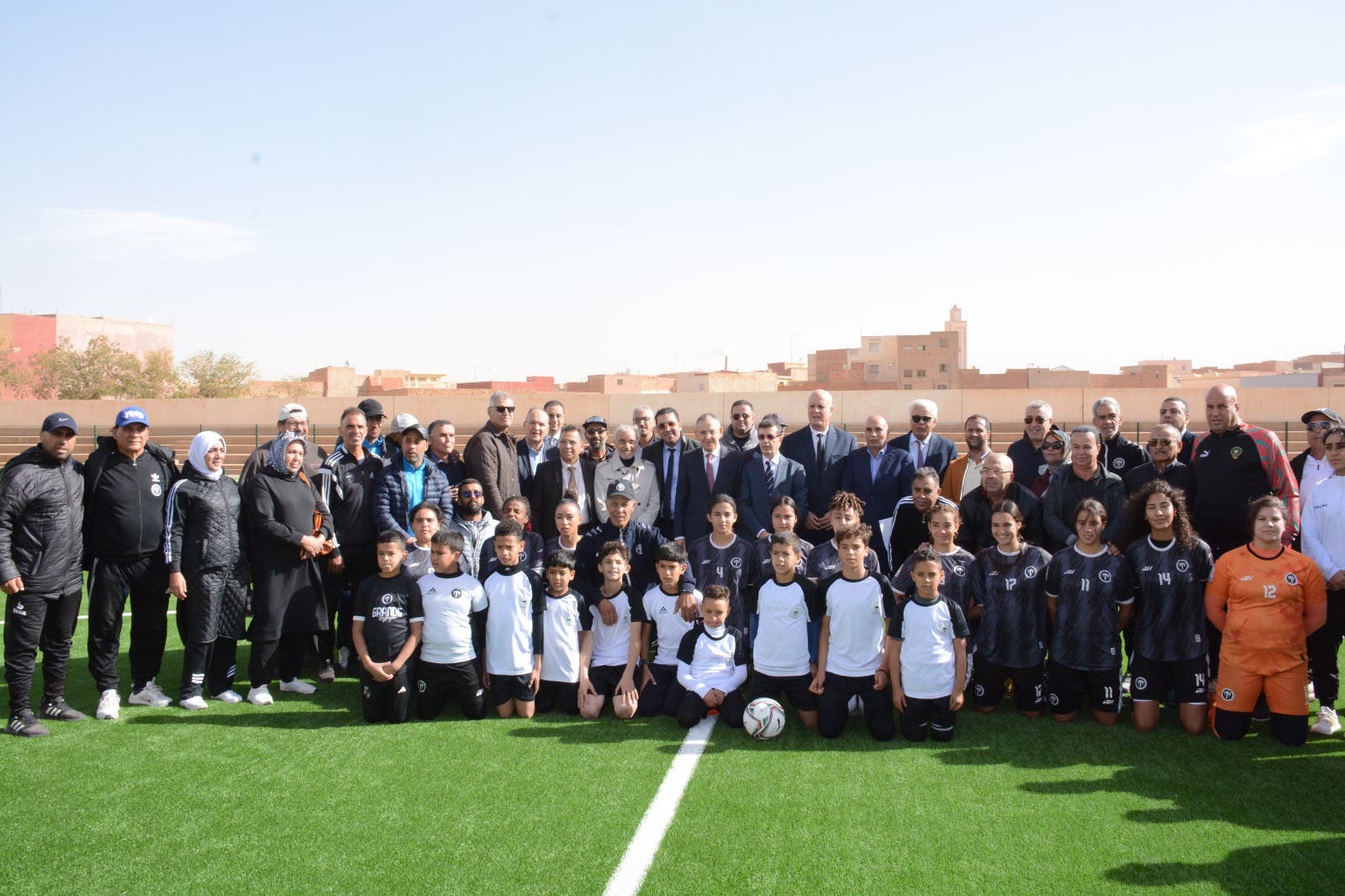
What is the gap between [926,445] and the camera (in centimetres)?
722

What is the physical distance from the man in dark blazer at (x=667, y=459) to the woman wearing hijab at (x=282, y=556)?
2.58m

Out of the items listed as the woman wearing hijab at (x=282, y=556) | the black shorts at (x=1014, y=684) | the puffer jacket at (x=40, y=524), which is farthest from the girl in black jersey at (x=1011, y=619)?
the puffer jacket at (x=40, y=524)

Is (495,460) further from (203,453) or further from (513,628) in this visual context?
(203,453)

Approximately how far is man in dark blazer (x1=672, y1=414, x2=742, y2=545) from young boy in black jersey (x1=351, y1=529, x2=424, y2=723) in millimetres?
2132

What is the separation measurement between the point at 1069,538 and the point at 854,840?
2.81m

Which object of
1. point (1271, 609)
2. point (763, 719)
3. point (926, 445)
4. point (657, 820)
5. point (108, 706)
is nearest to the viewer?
point (657, 820)

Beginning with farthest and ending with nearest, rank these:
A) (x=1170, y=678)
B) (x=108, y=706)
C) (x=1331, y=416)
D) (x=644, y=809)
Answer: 1. (x=1331, y=416)
2. (x=108, y=706)
3. (x=1170, y=678)
4. (x=644, y=809)

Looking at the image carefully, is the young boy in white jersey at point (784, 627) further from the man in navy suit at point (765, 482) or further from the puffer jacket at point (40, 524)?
the puffer jacket at point (40, 524)

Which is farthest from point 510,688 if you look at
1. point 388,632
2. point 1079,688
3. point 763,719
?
point 1079,688

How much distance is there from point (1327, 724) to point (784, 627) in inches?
123

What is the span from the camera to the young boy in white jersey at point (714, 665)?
18.9 ft

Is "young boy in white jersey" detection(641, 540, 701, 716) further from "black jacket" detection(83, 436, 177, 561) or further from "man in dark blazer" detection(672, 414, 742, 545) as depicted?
"black jacket" detection(83, 436, 177, 561)

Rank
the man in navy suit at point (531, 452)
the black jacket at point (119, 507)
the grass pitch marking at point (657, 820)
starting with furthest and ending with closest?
the man in navy suit at point (531, 452), the black jacket at point (119, 507), the grass pitch marking at point (657, 820)

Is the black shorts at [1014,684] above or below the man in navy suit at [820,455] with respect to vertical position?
below
